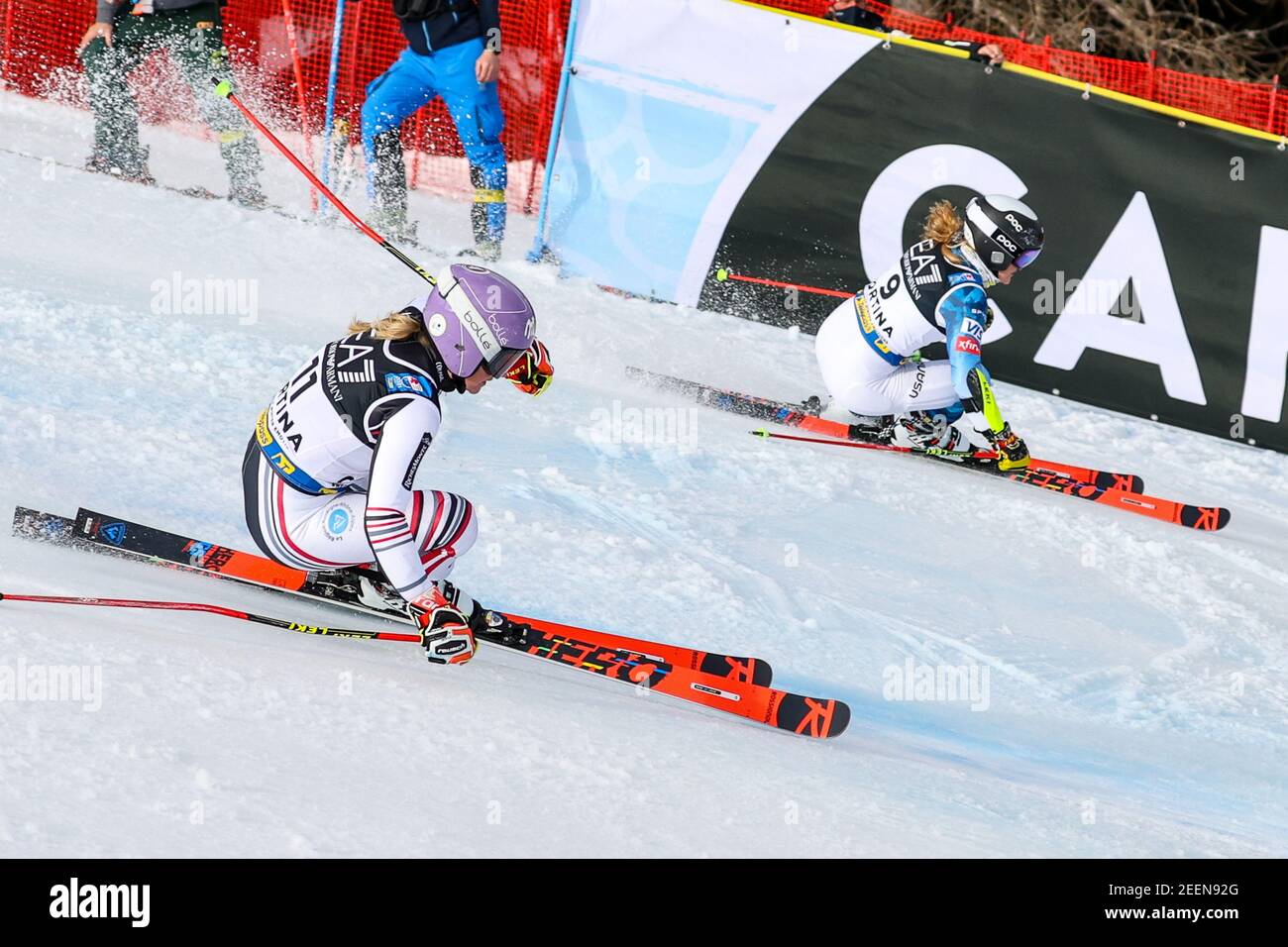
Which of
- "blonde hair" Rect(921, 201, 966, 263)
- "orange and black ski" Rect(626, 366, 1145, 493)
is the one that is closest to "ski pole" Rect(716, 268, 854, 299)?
"orange and black ski" Rect(626, 366, 1145, 493)

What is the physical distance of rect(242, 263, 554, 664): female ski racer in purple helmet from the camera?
13.4ft

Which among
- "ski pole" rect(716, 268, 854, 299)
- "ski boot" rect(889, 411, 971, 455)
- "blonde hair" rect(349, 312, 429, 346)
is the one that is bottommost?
"ski boot" rect(889, 411, 971, 455)

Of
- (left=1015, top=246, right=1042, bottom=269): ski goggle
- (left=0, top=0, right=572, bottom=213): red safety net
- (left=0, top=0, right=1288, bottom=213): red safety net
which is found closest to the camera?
(left=1015, top=246, right=1042, bottom=269): ski goggle

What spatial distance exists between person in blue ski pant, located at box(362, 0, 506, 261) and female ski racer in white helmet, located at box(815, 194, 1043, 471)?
2.50 m

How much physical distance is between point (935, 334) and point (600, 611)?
2.67 metres

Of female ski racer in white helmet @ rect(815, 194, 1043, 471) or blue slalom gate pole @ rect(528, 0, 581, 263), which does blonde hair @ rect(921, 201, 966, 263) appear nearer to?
female ski racer in white helmet @ rect(815, 194, 1043, 471)

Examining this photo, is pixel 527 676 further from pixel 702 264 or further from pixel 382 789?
pixel 702 264

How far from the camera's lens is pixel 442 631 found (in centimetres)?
405

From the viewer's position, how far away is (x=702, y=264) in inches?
348

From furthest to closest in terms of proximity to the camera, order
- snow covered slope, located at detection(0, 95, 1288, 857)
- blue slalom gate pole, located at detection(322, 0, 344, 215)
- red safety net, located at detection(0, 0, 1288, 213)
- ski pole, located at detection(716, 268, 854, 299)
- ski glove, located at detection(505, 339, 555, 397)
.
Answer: red safety net, located at detection(0, 0, 1288, 213), blue slalom gate pole, located at detection(322, 0, 344, 215), ski pole, located at detection(716, 268, 854, 299), ski glove, located at detection(505, 339, 555, 397), snow covered slope, located at detection(0, 95, 1288, 857)

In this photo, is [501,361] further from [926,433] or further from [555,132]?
[555,132]

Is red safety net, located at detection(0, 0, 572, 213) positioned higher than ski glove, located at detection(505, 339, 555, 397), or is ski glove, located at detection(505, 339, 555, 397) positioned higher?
red safety net, located at detection(0, 0, 572, 213)

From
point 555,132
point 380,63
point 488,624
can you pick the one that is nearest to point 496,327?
point 488,624

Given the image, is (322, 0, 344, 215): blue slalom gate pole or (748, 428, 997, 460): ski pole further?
(322, 0, 344, 215): blue slalom gate pole
